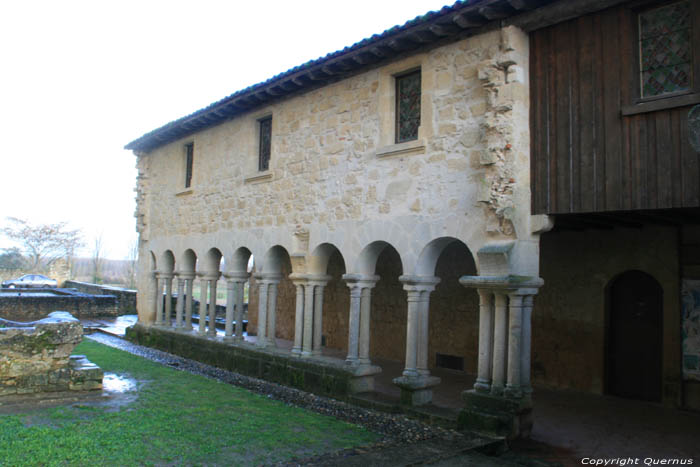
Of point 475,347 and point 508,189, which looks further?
point 475,347

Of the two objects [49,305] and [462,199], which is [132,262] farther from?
[462,199]

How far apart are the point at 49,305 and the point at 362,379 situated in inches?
629

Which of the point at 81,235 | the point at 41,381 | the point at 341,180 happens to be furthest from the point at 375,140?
the point at 81,235

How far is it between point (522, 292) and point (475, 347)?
3.97 metres

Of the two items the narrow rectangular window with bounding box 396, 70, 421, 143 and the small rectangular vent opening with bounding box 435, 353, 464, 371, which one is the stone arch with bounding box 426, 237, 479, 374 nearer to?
the small rectangular vent opening with bounding box 435, 353, 464, 371

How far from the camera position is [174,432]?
20.2 ft

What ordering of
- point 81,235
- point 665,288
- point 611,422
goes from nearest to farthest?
point 611,422 → point 665,288 → point 81,235

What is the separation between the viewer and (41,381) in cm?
770

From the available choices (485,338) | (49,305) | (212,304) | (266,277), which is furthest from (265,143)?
(49,305)

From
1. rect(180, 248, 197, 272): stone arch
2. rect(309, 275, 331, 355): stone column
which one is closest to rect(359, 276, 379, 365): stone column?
rect(309, 275, 331, 355): stone column

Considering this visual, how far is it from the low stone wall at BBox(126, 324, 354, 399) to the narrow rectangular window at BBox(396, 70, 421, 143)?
3653 millimetres

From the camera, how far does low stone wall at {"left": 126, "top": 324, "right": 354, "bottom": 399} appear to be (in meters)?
8.80

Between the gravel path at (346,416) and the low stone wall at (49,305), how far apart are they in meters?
10.4

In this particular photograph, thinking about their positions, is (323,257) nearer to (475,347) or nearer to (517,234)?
(475,347)
